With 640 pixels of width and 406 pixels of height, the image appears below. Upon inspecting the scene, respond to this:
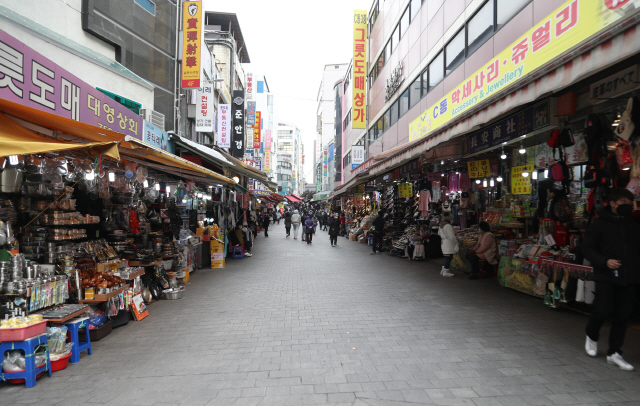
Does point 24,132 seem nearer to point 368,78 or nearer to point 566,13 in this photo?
point 566,13

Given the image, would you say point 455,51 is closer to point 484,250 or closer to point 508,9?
point 508,9

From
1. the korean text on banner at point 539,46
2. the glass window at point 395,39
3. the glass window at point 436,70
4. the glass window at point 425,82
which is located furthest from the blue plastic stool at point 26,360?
the glass window at point 395,39

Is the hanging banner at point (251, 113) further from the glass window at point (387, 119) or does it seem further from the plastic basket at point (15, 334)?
the plastic basket at point (15, 334)

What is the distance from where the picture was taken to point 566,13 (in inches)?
286

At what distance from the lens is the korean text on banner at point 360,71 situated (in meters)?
26.7

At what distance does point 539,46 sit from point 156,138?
33.9ft

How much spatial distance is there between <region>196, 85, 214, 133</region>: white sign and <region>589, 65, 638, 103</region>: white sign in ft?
47.5

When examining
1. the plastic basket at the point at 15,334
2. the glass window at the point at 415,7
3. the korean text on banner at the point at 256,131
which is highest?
the glass window at the point at 415,7

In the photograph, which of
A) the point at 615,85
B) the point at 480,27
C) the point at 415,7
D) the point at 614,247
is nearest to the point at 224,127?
the point at 415,7

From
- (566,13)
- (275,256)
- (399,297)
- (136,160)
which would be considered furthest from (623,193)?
(275,256)

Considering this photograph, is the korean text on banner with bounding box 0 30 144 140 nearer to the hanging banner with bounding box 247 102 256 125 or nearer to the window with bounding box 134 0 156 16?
the window with bounding box 134 0 156 16

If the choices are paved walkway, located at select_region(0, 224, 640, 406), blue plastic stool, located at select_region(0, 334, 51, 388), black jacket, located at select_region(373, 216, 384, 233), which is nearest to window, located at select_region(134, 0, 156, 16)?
paved walkway, located at select_region(0, 224, 640, 406)

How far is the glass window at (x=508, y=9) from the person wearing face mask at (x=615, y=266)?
7.55 metres

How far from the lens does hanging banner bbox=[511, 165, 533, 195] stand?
7879mm
